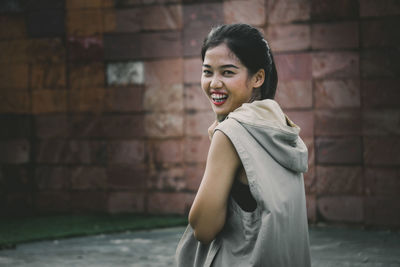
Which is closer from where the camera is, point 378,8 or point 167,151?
point 378,8

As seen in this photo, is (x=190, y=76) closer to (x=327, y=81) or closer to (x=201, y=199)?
(x=327, y=81)

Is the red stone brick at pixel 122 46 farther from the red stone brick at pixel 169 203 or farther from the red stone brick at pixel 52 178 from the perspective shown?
the red stone brick at pixel 169 203

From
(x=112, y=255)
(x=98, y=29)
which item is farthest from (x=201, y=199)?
(x=98, y=29)

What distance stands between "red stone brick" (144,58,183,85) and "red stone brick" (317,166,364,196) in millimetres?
2217

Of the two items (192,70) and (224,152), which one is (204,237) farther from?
(192,70)

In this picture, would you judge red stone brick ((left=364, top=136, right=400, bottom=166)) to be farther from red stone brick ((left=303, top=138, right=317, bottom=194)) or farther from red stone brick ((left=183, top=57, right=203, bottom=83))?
red stone brick ((left=183, top=57, right=203, bottom=83))

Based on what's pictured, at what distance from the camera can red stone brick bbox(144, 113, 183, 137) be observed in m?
7.06

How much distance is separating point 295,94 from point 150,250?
265cm

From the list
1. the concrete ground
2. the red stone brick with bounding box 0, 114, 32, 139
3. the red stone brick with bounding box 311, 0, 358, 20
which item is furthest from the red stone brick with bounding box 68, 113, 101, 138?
the red stone brick with bounding box 311, 0, 358, 20

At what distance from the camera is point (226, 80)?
5.77ft

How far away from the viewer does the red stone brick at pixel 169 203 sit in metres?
7.05

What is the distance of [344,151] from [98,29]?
369 cm

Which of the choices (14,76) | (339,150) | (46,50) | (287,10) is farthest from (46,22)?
(339,150)

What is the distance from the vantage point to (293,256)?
1.65 metres
